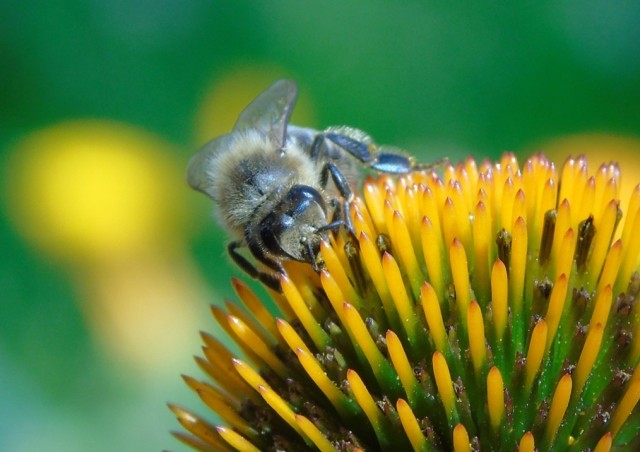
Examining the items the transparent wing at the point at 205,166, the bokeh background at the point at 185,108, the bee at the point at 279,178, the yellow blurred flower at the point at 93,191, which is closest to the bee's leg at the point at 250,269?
the bee at the point at 279,178

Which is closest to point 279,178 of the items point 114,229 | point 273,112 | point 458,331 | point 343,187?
point 343,187

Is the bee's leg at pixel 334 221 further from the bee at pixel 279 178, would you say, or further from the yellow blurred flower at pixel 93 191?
the yellow blurred flower at pixel 93 191

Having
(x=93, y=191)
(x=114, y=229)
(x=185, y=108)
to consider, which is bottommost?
(x=114, y=229)

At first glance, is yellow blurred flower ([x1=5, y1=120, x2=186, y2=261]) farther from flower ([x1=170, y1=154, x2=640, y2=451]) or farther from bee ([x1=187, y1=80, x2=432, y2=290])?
flower ([x1=170, y1=154, x2=640, y2=451])

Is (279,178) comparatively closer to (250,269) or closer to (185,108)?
(250,269)

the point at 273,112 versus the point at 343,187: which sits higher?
the point at 273,112

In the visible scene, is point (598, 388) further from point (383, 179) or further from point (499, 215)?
point (383, 179)

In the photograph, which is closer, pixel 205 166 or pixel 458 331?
pixel 458 331
